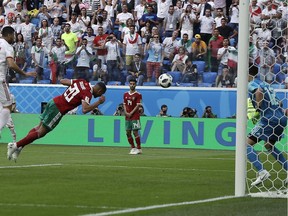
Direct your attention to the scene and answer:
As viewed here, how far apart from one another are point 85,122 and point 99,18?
15.2 ft

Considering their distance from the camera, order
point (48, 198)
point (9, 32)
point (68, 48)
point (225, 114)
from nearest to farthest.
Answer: point (48, 198)
point (9, 32)
point (225, 114)
point (68, 48)

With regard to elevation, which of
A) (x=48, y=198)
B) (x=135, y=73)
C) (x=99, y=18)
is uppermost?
(x=99, y=18)

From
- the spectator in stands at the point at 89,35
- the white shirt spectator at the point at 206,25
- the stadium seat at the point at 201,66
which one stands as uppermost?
the white shirt spectator at the point at 206,25

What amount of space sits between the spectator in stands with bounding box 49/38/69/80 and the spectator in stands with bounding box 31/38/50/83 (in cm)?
27

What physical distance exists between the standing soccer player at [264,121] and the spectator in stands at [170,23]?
14.3 m

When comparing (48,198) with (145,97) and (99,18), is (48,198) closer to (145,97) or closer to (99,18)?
(145,97)

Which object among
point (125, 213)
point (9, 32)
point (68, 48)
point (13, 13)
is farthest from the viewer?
point (13, 13)

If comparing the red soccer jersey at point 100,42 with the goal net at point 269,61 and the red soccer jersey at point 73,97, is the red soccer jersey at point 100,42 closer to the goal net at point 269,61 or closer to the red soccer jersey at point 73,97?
the goal net at point 269,61

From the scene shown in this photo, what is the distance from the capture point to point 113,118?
25938 millimetres

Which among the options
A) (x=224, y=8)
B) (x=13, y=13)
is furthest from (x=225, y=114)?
(x=13, y=13)

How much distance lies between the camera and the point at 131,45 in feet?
90.0

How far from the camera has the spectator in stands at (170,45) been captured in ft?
87.6

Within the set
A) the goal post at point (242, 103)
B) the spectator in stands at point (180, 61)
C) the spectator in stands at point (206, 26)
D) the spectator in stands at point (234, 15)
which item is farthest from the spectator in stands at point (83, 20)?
the goal post at point (242, 103)

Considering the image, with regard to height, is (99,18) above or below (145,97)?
above
